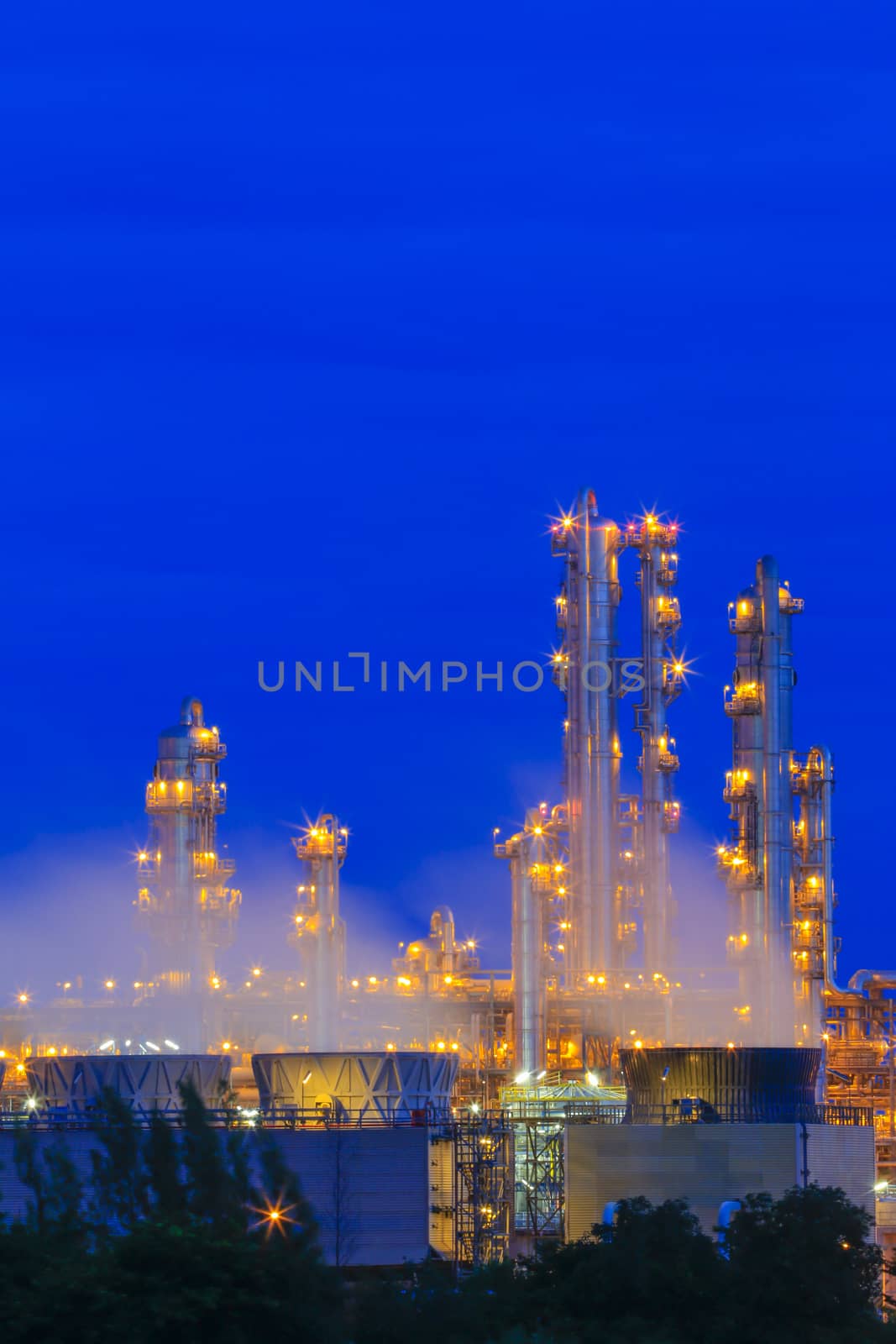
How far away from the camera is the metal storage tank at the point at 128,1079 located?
52688 mm

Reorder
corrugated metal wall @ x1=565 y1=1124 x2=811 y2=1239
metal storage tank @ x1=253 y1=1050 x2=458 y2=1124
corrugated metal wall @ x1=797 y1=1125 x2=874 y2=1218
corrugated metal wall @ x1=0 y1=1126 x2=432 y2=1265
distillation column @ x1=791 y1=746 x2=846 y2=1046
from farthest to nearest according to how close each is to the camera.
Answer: distillation column @ x1=791 y1=746 x2=846 y2=1046 < corrugated metal wall @ x1=797 y1=1125 x2=874 y2=1218 < corrugated metal wall @ x1=565 y1=1124 x2=811 y2=1239 < metal storage tank @ x1=253 y1=1050 x2=458 y2=1124 < corrugated metal wall @ x1=0 y1=1126 x2=432 y2=1265

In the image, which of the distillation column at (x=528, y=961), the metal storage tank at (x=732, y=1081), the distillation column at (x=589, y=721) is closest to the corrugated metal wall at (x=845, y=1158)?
the metal storage tank at (x=732, y=1081)

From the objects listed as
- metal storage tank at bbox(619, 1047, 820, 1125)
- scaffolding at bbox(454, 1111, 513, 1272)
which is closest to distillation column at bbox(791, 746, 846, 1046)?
metal storage tank at bbox(619, 1047, 820, 1125)

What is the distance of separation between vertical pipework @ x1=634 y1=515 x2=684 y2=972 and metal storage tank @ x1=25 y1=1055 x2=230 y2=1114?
27.5 m

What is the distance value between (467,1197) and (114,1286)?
2150 cm

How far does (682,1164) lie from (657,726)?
31.6m

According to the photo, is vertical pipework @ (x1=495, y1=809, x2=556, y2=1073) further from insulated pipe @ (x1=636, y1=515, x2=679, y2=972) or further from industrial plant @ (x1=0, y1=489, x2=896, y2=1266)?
insulated pipe @ (x1=636, y1=515, x2=679, y2=972)

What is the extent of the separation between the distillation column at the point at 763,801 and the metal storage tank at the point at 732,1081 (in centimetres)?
1983

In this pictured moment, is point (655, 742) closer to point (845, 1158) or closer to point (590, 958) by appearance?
point (590, 958)

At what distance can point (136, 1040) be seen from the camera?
76.2 metres

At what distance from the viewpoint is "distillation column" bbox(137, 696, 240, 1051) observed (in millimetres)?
79375

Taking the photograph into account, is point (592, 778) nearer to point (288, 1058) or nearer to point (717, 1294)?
point (288, 1058)

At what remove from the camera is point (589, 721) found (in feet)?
263

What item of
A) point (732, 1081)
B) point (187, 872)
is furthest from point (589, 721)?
point (732, 1081)
